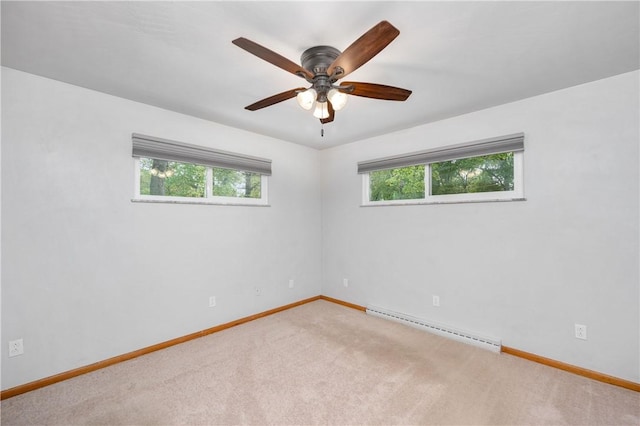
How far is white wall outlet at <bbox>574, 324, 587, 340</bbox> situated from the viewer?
2.23 metres

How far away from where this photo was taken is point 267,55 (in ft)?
4.47

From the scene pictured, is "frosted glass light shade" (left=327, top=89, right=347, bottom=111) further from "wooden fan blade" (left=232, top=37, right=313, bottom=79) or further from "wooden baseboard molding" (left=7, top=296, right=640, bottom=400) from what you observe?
"wooden baseboard molding" (left=7, top=296, right=640, bottom=400)

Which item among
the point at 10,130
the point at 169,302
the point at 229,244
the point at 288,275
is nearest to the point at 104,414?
the point at 169,302

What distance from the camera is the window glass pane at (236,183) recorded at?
3236mm

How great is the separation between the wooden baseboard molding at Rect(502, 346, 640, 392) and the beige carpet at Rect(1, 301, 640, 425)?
56 millimetres

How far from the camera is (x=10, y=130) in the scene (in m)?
1.99

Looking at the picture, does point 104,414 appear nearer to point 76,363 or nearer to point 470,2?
point 76,363

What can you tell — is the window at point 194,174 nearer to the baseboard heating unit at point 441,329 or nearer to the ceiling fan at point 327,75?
the ceiling fan at point 327,75

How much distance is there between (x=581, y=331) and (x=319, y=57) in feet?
9.43

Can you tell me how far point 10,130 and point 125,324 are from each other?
1.71m

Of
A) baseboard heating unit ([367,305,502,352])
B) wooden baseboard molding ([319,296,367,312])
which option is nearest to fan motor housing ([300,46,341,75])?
baseboard heating unit ([367,305,502,352])

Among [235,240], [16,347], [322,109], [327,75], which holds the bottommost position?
[16,347]

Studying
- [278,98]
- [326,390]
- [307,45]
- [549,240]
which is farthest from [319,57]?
[549,240]

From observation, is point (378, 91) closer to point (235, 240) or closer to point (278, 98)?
point (278, 98)
